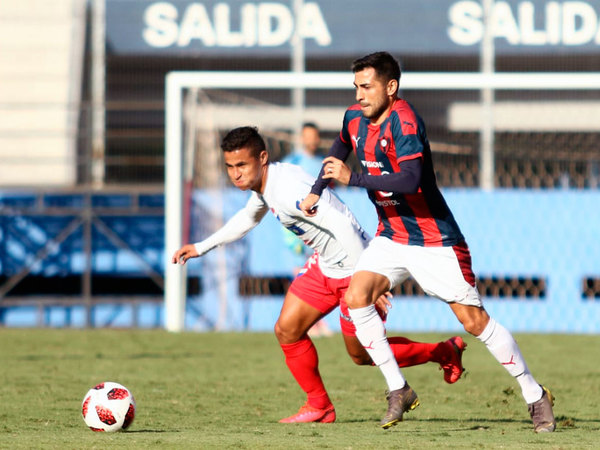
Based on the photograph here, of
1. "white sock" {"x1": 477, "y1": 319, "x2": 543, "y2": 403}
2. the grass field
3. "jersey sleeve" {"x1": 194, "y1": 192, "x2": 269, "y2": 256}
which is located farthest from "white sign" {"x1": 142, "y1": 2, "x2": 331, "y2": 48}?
"white sock" {"x1": 477, "y1": 319, "x2": 543, "y2": 403}

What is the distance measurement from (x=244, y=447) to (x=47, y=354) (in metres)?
5.70

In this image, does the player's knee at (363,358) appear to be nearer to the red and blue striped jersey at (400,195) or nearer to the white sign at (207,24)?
the red and blue striped jersey at (400,195)

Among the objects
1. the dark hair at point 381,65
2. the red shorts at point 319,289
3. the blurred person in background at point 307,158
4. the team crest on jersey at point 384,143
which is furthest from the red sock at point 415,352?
the blurred person in background at point 307,158

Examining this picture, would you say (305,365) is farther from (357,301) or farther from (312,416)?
(357,301)

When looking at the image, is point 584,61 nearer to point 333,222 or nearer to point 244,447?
point 333,222

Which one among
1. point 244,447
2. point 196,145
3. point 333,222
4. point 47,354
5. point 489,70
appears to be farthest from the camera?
point 489,70

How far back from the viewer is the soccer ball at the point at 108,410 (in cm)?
525

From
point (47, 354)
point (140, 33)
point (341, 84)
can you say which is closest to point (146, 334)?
point (47, 354)

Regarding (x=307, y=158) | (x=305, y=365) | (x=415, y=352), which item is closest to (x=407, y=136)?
(x=415, y=352)

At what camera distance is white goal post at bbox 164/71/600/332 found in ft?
38.8

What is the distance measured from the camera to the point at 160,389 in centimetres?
748

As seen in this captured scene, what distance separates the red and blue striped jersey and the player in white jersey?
0.41 m

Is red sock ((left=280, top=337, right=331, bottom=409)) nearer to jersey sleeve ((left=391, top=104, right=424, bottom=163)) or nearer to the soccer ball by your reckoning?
the soccer ball

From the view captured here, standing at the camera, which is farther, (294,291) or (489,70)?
(489,70)
